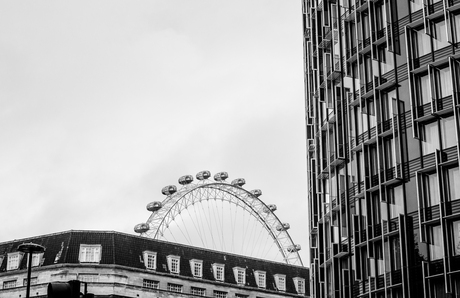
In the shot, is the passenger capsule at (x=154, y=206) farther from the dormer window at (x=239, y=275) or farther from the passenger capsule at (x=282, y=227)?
the passenger capsule at (x=282, y=227)

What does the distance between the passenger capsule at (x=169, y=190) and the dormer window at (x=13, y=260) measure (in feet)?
75.4

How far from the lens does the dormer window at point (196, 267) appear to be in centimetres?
9388

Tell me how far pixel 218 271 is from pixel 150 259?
993cm

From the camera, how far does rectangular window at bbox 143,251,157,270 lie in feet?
295

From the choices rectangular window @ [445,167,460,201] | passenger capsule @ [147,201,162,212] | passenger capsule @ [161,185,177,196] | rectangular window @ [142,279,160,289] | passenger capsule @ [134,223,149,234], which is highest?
passenger capsule @ [161,185,177,196]

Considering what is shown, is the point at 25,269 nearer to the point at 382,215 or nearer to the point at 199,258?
the point at 199,258

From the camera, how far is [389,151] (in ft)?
178

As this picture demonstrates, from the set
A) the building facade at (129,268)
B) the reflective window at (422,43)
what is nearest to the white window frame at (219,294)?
the building facade at (129,268)

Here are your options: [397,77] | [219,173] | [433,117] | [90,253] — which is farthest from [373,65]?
[219,173]

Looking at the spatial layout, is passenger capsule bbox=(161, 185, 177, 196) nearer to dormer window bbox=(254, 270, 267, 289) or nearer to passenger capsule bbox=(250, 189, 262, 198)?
passenger capsule bbox=(250, 189, 262, 198)

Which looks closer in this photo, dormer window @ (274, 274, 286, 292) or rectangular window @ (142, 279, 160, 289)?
rectangular window @ (142, 279, 160, 289)

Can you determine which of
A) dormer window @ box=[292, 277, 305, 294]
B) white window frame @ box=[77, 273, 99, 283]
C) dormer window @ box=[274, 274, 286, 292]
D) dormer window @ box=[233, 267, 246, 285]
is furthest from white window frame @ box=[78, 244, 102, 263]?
dormer window @ box=[292, 277, 305, 294]

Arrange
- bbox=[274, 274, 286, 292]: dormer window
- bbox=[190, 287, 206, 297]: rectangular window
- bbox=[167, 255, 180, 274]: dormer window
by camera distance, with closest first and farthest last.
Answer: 1. bbox=[167, 255, 180, 274]: dormer window
2. bbox=[190, 287, 206, 297]: rectangular window
3. bbox=[274, 274, 286, 292]: dormer window

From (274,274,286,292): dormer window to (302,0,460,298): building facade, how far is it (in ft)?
118
